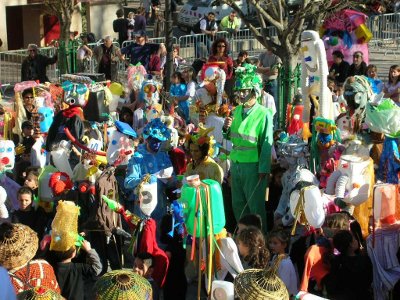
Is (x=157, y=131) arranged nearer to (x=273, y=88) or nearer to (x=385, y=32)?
(x=273, y=88)

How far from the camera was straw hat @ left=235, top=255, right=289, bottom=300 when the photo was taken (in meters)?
5.51

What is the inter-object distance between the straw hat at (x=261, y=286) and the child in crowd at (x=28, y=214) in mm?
3766


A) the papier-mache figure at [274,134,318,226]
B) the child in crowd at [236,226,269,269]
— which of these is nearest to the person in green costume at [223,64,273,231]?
the papier-mache figure at [274,134,318,226]

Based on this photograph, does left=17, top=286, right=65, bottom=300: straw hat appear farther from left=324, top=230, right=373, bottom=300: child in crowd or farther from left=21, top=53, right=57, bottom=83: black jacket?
left=21, top=53, right=57, bottom=83: black jacket

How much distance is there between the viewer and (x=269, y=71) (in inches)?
575

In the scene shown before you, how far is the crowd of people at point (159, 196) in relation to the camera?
23.8 feet

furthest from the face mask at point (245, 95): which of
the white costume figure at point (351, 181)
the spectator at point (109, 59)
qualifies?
the spectator at point (109, 59)

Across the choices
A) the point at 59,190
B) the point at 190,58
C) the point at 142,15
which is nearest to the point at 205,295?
the point at 59,190

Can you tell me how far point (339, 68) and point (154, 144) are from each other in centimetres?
629

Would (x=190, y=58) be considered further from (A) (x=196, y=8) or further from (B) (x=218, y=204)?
(B) (x=218, y=204)

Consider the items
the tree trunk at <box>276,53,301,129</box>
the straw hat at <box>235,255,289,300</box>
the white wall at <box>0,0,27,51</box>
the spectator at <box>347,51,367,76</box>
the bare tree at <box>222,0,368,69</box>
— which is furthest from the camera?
the white wall at <box>0,0,27,51</box>

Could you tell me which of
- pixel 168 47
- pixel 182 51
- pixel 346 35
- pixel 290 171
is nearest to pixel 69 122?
pixel 290 171

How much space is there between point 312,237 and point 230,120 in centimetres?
274

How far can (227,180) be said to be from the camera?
1016 cm
